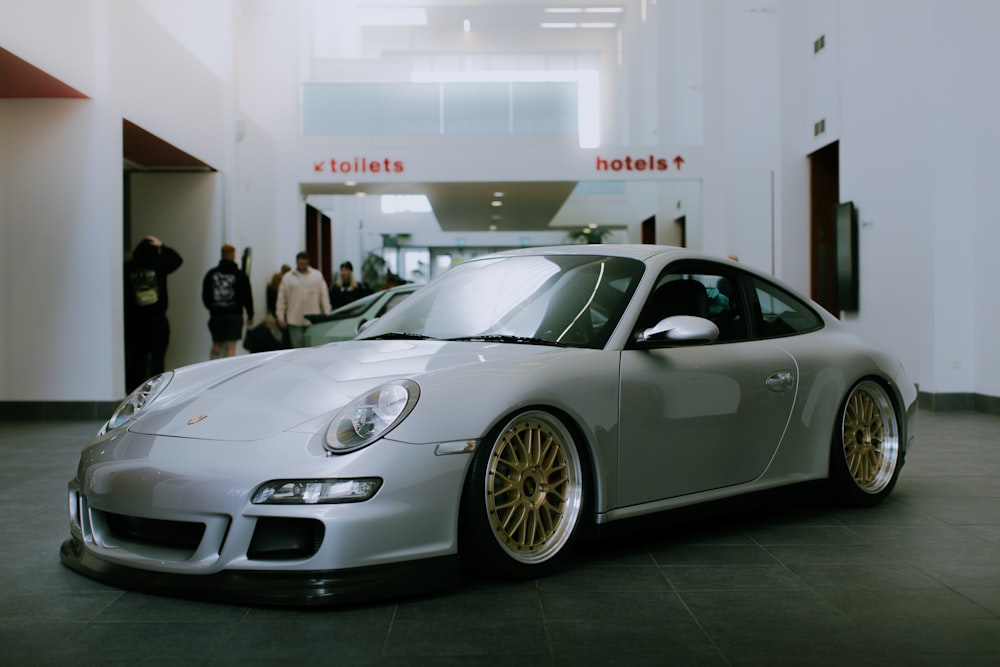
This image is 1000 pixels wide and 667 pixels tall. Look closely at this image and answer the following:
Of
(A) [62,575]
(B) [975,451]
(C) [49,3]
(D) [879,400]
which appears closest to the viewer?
(A) [62,575]

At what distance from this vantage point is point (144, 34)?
10.4 meters

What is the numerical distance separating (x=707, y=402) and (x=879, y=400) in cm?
141

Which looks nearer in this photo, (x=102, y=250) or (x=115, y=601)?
(x=115, y=601)

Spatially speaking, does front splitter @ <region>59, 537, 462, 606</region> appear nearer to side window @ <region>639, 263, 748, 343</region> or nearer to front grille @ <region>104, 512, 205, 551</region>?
front grille @ <region>104, 512, 205, 551</region>

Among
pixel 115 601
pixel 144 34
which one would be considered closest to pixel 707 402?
pixel 115 601

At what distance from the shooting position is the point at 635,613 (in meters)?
3.12

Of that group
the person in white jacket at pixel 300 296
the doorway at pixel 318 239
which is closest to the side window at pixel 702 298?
the person in white jacket at pixel 300 296

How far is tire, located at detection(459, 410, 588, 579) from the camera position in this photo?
3.26m

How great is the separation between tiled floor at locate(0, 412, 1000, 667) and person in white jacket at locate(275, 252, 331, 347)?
328 inches

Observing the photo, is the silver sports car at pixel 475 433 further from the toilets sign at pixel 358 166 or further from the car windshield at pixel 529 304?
the toilets sign at pixel 358 166

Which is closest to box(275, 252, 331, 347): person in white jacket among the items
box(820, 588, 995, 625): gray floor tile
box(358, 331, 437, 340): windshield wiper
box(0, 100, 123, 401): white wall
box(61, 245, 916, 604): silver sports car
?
box(0, 100, 123, 401): white wall

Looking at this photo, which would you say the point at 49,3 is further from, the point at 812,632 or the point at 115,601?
the point at 812,632

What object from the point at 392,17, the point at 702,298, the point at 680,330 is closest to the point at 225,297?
the point at 702,298

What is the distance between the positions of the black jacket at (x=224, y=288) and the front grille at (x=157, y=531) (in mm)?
8923
